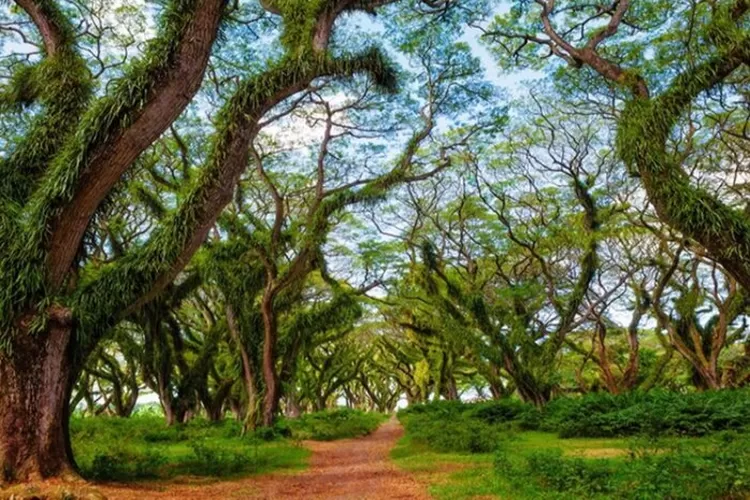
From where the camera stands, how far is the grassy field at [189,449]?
841 cm

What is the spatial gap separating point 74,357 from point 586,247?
14.9 m

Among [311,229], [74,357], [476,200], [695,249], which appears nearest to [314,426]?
[311,229]

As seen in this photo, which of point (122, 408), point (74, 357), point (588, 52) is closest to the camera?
point (74, 357)

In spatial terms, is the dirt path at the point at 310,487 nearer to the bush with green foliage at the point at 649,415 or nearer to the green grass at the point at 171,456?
the green grass at the point at 171,456

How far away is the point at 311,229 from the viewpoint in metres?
14.5

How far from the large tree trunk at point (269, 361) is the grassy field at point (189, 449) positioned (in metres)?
0.54

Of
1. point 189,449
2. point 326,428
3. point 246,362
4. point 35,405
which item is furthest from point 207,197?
point 326,428

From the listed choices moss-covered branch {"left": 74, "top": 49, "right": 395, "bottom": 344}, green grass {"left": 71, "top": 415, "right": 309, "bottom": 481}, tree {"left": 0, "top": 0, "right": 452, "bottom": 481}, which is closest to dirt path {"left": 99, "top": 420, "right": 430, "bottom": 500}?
green grass {"left": 71, "top": 415, "right": 309, "bottom": 481}

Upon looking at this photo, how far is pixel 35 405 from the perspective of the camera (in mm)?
7074

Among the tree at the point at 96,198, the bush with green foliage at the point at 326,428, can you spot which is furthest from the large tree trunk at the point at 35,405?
the bush with green foliage at the point at 326,428

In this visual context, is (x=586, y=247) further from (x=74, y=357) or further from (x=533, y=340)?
(x=74, y=357)

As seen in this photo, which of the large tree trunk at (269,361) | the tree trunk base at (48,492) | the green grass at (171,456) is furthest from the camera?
the large tree trunk at (269,361)

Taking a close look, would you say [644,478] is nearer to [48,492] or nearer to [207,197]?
[48,492]

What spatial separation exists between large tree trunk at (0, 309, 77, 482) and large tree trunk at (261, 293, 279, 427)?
25.1 feet
